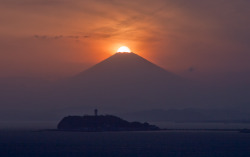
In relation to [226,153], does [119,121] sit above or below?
above

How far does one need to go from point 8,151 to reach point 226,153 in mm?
30560

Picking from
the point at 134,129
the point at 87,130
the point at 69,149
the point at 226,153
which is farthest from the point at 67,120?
the point at 226,153

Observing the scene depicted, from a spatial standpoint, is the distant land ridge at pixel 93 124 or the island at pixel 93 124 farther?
the distant land ridge at pixel 93 124

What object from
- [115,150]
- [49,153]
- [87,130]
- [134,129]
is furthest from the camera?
[134,129]

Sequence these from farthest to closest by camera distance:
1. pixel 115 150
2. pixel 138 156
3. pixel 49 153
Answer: pixel 115 150 < pixel 49 153 < pixel 138 156

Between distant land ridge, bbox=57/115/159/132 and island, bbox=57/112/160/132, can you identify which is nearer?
island, bbox=57/112/160/132

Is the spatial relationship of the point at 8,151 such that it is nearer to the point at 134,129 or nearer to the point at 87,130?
the point at 87,130

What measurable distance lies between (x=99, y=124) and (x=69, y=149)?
271 ft

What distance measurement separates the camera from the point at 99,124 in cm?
16562

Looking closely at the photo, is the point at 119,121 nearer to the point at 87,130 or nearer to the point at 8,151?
the point at 87,130

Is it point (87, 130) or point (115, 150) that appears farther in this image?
point (87, 130)

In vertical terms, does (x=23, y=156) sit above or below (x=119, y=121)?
below

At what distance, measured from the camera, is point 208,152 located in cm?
7825

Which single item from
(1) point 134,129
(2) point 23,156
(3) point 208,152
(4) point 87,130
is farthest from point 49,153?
(1) point 134,129
